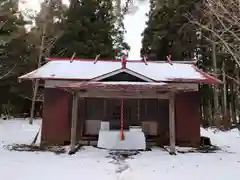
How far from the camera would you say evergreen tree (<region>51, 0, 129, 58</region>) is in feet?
77.2

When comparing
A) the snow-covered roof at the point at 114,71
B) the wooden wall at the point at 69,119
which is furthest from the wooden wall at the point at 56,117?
the snow-covered roof at the point at 114,71

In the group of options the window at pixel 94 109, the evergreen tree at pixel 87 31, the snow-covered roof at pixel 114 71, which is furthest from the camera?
the evergreen tree at pixel 87 31

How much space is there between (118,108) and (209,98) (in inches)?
660

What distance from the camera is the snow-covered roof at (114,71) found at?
11.7 m

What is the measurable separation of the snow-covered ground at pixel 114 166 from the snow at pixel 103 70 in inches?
133

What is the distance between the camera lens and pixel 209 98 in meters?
27.2

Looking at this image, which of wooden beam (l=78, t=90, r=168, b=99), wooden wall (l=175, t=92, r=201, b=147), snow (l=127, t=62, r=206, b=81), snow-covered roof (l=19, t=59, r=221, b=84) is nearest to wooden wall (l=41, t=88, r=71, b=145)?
snow-covered roof (l=19, t=59, r=221, b=84)

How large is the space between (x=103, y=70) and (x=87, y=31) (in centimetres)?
1214

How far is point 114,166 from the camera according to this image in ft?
25.0

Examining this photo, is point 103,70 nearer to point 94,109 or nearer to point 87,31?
point 94,109

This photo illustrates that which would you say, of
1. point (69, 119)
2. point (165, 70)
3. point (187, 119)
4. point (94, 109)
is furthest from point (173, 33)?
point (69, 119)

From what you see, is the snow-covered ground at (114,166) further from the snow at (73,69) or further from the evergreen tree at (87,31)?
the evergreen tree at (87,31)

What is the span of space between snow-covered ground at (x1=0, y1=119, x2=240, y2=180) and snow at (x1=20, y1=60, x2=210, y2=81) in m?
3.38

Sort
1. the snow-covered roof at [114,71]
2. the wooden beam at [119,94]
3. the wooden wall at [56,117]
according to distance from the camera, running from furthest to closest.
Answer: the wooden wall at [56,117] < the snow-covered roof at [114,71] < the wooden beam at [119,94]
